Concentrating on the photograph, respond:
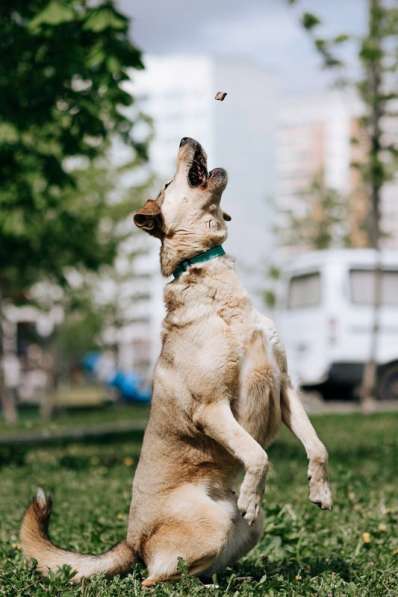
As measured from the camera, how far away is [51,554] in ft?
15.0

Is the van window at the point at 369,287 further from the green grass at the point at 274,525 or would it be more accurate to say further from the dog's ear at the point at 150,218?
the dog's ear at the point at 150,218

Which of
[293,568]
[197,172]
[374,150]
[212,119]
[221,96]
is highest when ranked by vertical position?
[212,119]

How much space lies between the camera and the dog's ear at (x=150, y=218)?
14.7 feet

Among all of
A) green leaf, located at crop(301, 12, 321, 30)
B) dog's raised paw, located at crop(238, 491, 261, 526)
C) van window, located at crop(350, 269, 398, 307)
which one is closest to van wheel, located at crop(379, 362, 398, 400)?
van window, located at crop(350, 269, 398, 307)

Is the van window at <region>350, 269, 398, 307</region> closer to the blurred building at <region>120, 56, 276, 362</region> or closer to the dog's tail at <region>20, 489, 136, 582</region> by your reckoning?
the dog's tail at <region>20, 489, 136, 582</region>

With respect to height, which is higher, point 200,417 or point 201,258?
point 201,258

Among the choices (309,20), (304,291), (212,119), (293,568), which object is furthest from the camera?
(212,119)

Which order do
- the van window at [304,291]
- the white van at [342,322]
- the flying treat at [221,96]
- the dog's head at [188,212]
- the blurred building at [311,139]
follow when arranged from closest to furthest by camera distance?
the dog's head at [188,212] < the flying treat at [221,96] < the white van at [342,322] < the van window at [304,291] < the blurred building at [311,139]

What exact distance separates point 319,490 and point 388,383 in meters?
17.0

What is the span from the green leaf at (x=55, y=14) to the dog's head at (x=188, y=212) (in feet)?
15.1

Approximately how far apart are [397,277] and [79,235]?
7.70 meters

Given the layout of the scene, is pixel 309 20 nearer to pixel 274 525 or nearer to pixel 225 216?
pixel 225 216

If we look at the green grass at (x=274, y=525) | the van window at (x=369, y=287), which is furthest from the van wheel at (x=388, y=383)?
the green grass at (x=274, y=525)

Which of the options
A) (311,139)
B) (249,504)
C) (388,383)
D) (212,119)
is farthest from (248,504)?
(311,139)
